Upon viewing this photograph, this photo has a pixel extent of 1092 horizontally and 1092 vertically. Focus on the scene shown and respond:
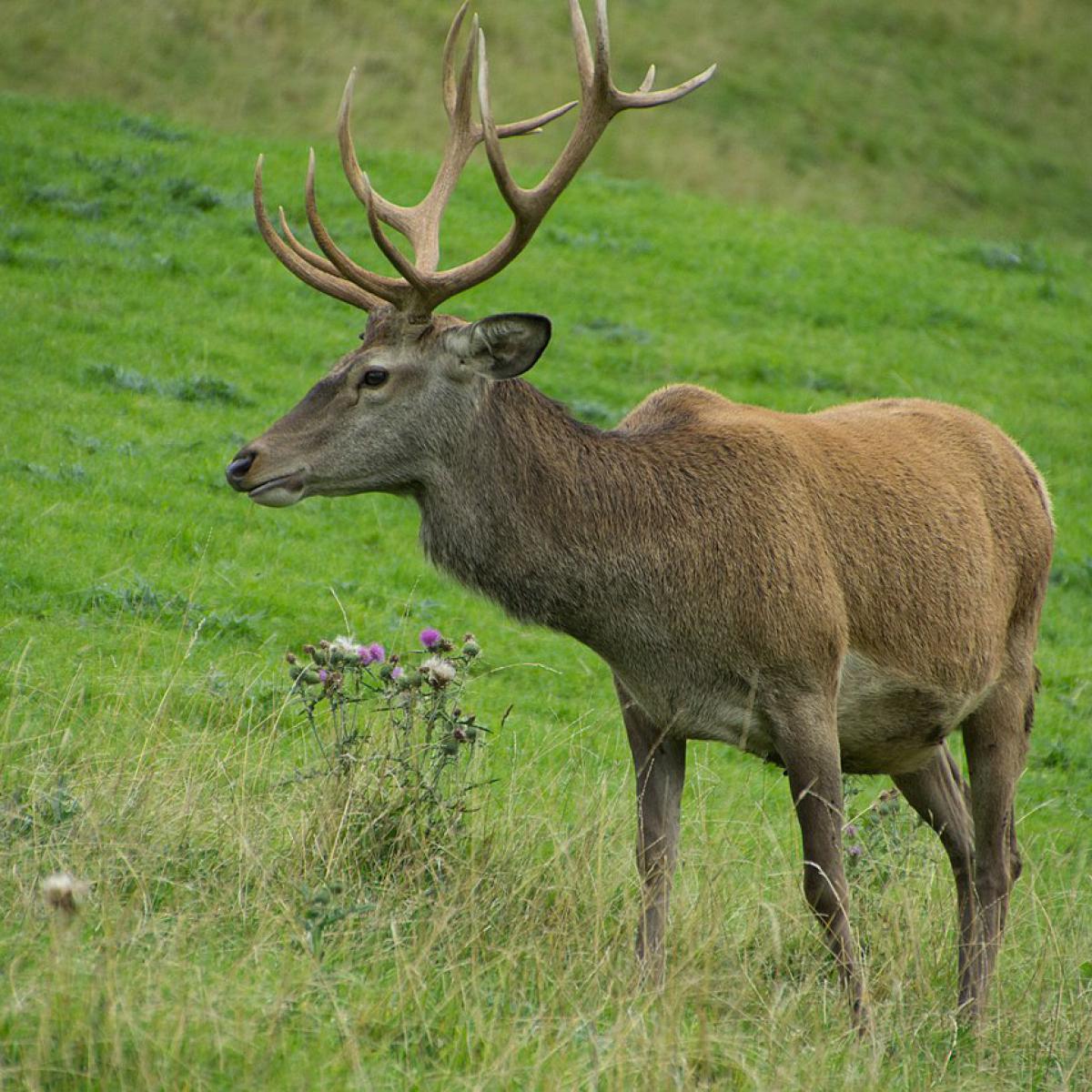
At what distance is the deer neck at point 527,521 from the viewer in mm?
4969

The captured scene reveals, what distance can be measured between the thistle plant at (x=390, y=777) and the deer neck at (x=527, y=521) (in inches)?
16.7

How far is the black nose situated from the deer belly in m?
1.94

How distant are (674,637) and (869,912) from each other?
1.42 meters

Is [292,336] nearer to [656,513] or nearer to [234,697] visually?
[234,697]

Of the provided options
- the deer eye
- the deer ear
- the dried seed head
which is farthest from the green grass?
the deer ear

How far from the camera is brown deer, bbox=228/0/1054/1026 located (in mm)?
4930

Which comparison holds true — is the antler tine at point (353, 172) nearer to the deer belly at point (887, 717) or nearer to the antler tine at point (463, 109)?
the antler tine at point (463, 109)

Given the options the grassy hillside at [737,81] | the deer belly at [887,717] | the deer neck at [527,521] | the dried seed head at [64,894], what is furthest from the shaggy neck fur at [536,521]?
the grassy hillside at [737,81]

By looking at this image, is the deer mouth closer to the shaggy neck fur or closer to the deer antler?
the shaggy neck fur

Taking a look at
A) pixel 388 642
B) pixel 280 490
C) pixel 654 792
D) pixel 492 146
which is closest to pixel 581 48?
pixel 492 146

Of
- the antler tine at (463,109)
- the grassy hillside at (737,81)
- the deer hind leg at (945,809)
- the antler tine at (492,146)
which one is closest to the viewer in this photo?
the antler tine at (492,146)

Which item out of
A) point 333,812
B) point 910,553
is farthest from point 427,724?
point 910,553

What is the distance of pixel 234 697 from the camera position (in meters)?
6.60

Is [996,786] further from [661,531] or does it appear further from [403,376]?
[403,376]
